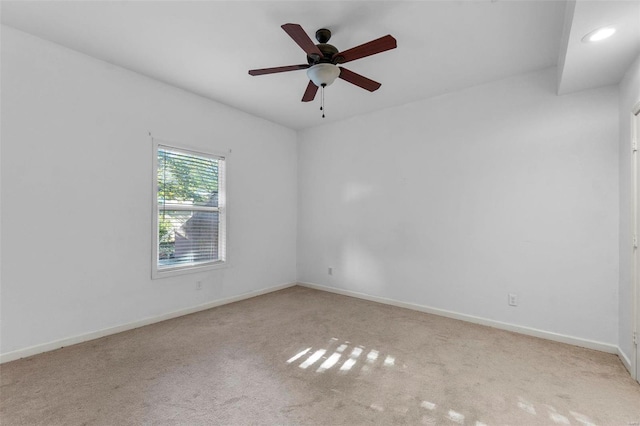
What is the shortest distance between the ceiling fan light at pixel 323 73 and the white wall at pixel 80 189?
2.07 metres

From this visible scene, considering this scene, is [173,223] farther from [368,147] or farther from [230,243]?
[368,147]

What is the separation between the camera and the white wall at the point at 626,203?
2336 mm

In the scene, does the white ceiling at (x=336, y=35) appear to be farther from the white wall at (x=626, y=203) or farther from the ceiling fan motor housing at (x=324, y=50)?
the white wall at (x=626, y=203)

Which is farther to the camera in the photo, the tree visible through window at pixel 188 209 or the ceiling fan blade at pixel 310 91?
the tree visible through window at pixel 188 209

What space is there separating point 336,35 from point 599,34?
185 centimetres

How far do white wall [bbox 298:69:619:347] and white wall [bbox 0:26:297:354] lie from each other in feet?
7.20

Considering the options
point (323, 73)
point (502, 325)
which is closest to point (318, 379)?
point (502, 325)

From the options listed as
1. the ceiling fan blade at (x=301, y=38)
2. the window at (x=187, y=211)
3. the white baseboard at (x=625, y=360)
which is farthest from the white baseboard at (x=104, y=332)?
the white baseboard at (x=625, y=360)

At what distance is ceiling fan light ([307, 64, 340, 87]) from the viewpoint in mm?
2297

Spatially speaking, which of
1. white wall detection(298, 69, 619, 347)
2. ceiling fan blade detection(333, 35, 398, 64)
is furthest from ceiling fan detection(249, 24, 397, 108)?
white wall detection(298, 69, 619, 347)

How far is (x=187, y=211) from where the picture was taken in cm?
371

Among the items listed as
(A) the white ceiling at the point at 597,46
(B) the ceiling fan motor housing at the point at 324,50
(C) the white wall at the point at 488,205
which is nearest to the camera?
(A) the white ceiling at the point at 597,46

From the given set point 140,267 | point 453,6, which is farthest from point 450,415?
point 140,267

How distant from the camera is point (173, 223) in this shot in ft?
11.7
